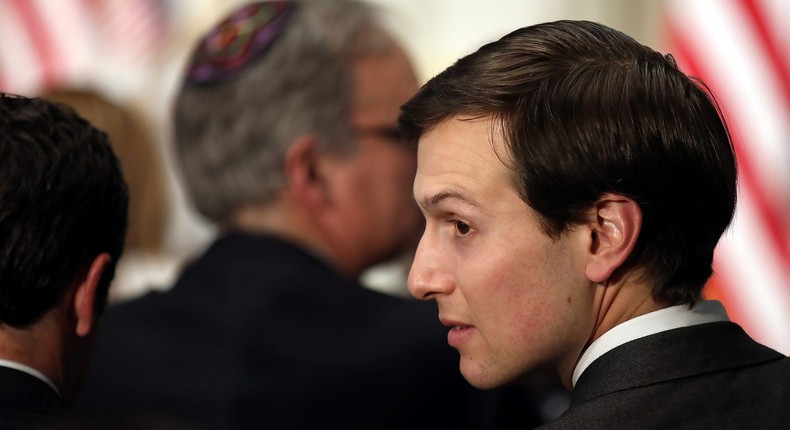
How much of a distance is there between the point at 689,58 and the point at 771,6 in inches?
12.4

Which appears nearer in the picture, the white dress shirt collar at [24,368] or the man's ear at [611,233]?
the man's ear at [611,233]

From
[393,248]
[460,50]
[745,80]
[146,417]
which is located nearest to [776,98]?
[745,80]

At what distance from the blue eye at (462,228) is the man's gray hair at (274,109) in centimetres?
94

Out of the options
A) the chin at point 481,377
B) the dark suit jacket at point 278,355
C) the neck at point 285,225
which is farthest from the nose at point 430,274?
the neck at point 285,225

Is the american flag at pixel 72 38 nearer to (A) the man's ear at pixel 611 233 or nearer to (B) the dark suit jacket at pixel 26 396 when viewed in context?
(B) the dark suit jacket at pixel 26 396

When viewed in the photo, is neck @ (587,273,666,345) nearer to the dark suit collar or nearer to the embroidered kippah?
the dark suit collar

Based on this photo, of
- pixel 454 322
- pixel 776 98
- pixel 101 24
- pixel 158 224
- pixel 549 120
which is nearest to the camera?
pixel 549 120

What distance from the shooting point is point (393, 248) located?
8.76ft

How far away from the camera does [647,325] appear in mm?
1590

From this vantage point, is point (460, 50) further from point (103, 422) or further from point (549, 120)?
point (103, 422)

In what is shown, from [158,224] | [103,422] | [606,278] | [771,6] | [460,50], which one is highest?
[103,422]

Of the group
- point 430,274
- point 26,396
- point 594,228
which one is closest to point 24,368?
point 26,396

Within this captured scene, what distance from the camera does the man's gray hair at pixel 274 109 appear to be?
2547 mm

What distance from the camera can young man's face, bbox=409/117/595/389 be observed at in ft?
5.21
